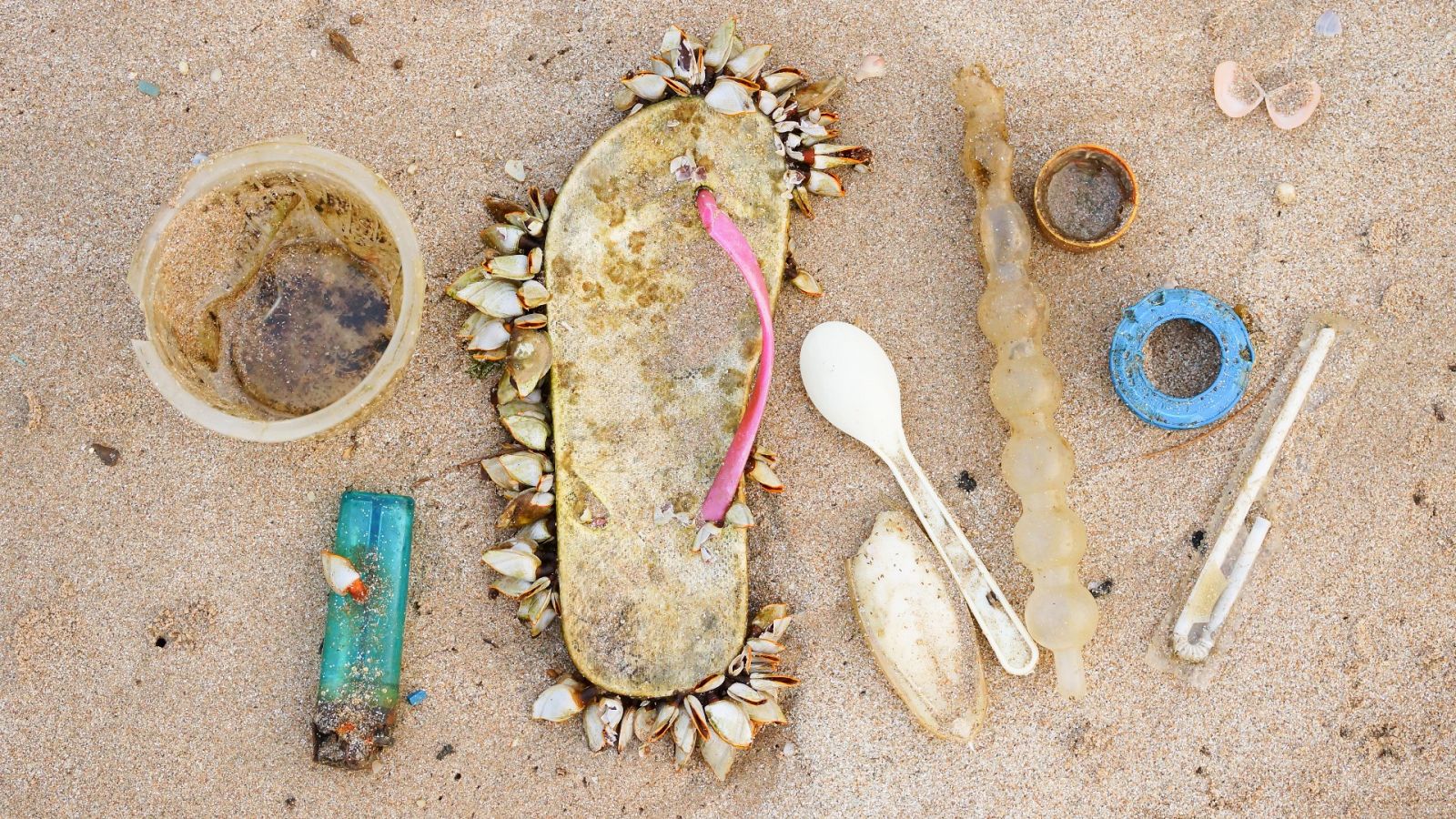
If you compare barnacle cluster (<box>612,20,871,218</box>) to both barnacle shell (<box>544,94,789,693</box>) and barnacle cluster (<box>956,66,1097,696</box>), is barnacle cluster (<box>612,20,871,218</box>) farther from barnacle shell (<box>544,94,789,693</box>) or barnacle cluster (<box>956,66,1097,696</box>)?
Answer: barnacle cluster (<box>956,66,1097,696</box>)

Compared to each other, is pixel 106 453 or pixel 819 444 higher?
pixel 819 444

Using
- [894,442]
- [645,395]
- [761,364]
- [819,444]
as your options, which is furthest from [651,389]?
[894,442]

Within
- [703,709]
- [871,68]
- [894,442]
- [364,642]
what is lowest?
[364,642]

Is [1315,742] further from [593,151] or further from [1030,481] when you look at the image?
[593,151]

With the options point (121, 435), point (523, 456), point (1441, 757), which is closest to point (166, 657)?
point (121, 435)

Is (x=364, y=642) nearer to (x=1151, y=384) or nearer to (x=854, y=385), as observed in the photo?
(x=854, y=385)

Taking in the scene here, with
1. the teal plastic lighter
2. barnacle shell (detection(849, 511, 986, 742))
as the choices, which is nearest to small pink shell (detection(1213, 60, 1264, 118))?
barnacle shell (detection(849, 511, 986, 742))
